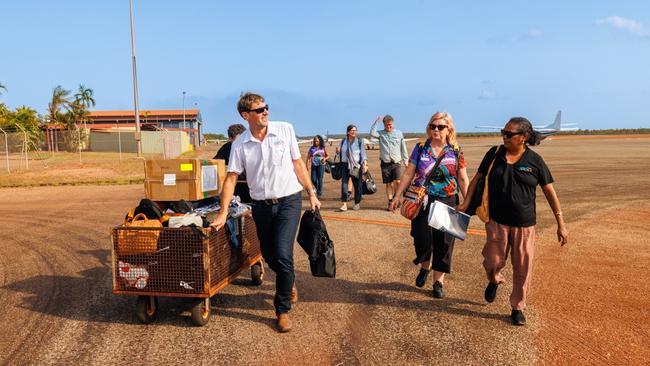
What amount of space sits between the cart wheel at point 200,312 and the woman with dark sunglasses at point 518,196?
2.81m

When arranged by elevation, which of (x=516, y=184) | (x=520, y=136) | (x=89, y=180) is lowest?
(x=89, y=180)

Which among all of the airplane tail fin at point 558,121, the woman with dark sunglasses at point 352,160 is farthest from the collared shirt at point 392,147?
the airplane tail fin at point 558,121

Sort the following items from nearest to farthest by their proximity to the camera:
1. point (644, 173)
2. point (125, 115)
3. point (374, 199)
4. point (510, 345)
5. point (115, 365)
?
point (115, 365) → point (510, 345) → point (374, 199) → point (644, 173) → point (125, 115)

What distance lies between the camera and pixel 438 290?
17.1 feet

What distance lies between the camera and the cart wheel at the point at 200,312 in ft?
14.6

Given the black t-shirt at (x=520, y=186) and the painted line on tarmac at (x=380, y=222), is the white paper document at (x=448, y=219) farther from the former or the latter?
the painted line on tarmac at (x=380, y=222)

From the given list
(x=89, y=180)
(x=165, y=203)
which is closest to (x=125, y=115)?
(x=89, y=180)

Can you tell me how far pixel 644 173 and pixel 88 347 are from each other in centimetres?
2009

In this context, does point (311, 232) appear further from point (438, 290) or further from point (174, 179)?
point (174, 179)

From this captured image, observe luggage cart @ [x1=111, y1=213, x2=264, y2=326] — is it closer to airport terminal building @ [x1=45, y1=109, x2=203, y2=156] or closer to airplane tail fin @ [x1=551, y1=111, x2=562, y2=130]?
airport terminal building @ [x1=45, y1=109, x2=203, y2=156]

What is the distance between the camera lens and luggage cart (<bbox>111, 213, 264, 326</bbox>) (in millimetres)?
4320

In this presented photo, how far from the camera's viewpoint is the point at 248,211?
5398mm

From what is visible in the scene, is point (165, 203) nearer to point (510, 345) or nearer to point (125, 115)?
point (510, 345)

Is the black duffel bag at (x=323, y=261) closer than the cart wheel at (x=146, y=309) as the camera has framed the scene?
No
